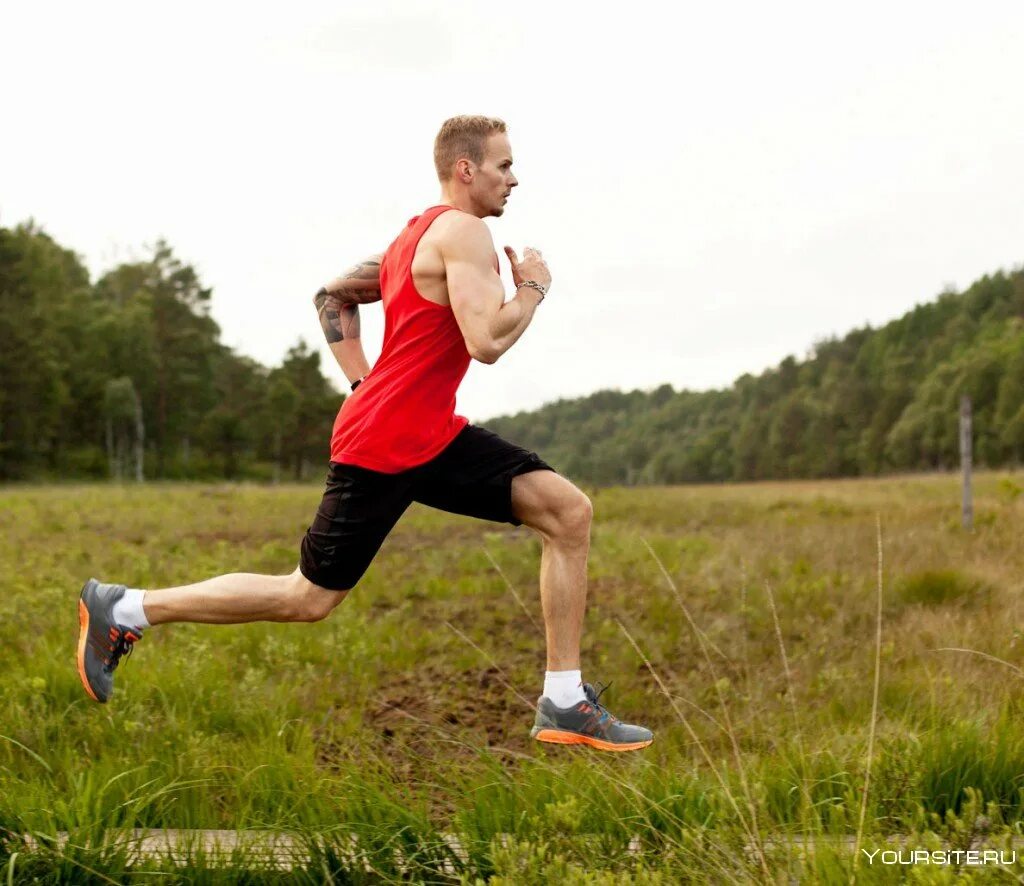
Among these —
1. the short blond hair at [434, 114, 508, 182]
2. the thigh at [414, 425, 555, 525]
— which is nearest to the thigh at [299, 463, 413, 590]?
the thigh at [414, 425, 555, 525]

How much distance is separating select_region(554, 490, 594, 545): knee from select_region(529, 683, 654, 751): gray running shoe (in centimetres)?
56

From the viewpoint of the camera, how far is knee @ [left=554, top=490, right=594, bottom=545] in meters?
3.82

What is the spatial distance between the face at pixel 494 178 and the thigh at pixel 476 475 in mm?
859

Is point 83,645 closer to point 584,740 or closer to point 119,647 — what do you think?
point 119,647

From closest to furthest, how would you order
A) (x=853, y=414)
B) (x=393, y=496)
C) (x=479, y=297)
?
1. (x=479, y=297)
2. (x=393, y=496)
3. (x=853, y=414)

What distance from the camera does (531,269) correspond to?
367cm

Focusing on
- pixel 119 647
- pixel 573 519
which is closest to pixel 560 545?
pixel 573 519

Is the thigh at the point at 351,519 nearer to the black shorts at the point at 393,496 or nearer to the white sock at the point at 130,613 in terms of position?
the black shorts at the point at 393,496

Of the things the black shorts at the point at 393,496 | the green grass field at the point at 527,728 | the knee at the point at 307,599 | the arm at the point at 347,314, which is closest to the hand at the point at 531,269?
the black shorts at the point at 393,496

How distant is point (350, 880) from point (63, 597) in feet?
15.7

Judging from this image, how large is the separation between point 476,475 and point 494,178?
106 cm

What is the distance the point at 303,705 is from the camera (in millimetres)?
4965

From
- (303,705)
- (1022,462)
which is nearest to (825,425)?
(1022,462)

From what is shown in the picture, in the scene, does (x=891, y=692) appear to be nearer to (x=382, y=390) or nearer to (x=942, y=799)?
(x=942, y=799)
